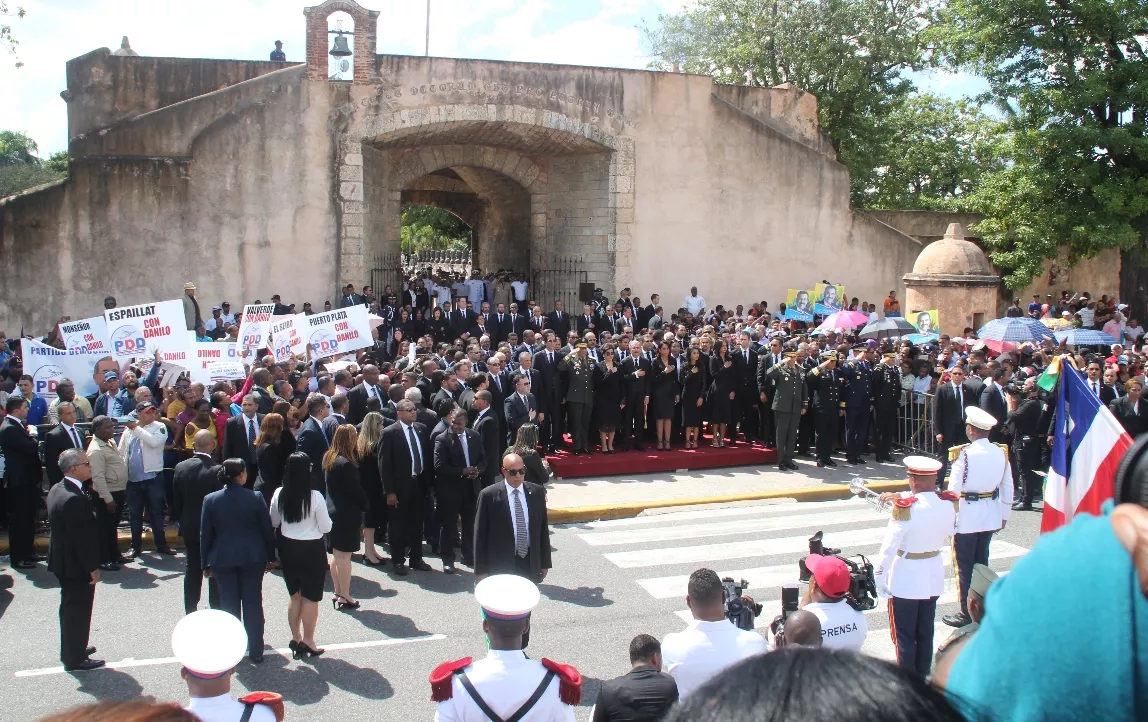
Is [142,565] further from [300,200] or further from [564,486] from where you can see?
[300,200]

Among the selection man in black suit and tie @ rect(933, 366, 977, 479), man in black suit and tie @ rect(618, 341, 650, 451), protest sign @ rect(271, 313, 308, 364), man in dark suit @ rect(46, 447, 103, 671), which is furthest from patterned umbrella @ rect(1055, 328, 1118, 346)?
man in dark suit @ rect(46, 447, 103, 671)

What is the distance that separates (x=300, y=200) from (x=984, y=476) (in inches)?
674

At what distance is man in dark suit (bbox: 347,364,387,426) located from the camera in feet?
41.1

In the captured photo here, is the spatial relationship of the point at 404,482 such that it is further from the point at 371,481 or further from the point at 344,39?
the point at 344,39

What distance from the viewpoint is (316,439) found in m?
10.2

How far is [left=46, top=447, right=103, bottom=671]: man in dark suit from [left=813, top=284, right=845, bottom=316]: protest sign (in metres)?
18.4

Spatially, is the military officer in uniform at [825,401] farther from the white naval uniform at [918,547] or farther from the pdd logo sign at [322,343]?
the white naval uniform at [918,547]

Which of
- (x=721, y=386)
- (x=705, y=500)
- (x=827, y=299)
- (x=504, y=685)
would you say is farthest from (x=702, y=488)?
(x=827, y=299)

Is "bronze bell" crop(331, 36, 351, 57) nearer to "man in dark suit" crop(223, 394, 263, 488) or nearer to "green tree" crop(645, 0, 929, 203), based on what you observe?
"man in dark suit" crop(223, 394, 263, 488)

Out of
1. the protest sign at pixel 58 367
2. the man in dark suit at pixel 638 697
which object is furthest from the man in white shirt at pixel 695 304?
the man in dark suit at pixel 638 697

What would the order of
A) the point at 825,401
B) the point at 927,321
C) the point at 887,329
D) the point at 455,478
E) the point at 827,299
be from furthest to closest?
the point at 827,299 → the point at 927,321 → the point at 887,329 → the point at 825,401 → the point at 455,478

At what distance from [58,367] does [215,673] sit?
10211 mm

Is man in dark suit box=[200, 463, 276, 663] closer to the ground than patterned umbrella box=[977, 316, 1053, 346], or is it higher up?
closer to the ground

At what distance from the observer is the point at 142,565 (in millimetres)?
10453
